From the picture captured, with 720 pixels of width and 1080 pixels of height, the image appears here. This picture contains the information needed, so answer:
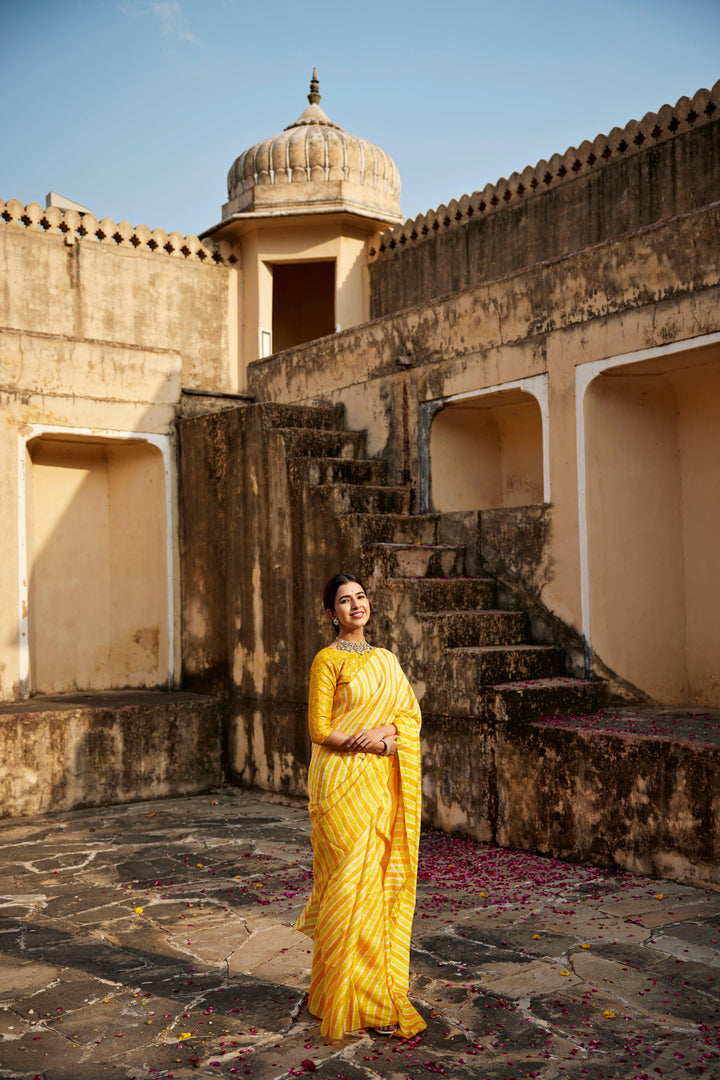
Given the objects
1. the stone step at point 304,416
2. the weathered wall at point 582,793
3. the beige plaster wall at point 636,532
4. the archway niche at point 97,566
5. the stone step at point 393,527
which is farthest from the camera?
the archway niche at point 97,566

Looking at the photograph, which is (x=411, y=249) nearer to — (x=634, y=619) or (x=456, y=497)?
(x=456, y=497)

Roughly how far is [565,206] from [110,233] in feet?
18.1

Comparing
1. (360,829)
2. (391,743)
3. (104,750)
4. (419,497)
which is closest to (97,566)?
(104,750)

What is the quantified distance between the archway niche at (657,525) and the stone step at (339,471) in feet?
7.75

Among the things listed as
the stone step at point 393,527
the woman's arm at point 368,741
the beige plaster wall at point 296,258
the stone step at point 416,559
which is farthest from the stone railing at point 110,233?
the woman's arm at point 368,741

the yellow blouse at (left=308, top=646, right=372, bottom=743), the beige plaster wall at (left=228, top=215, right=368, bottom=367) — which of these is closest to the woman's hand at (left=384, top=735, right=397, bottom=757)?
the yellow blouse at (left=308, top=646, right=372, bottom=743)

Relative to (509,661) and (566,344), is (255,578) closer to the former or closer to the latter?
(509,661)

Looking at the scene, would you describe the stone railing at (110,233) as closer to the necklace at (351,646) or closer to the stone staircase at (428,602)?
the stone staircase at (428,602)

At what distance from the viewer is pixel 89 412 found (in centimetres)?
993

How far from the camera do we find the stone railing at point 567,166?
9.65 meters

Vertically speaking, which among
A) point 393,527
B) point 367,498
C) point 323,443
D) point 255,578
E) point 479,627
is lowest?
point 479,627

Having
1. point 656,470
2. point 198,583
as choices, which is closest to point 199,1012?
point 656,470

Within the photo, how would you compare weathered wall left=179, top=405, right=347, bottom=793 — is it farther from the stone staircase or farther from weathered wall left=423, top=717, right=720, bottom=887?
weathered wall left=423, top=717, right=720, bottom=887

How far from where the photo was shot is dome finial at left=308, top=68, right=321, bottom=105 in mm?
14500
